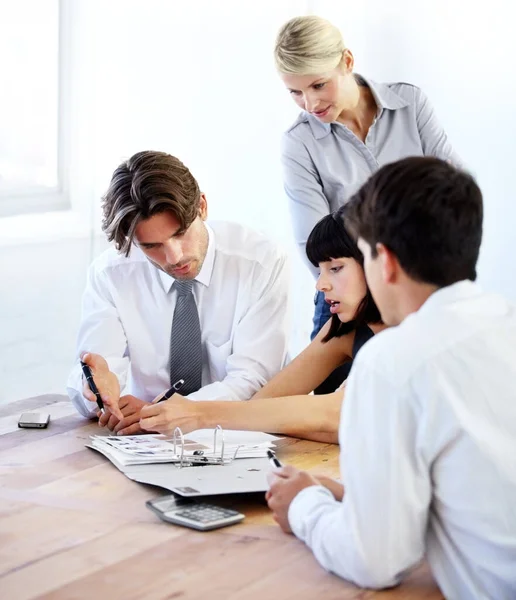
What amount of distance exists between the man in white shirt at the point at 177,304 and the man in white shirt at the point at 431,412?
1109 mm

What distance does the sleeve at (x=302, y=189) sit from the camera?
112 inches

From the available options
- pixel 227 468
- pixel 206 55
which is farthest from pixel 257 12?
pixel 227 468

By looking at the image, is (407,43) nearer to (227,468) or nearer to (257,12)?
(257,12)

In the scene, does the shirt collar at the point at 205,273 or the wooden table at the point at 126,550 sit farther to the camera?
the shirt collar at the point at 205,273

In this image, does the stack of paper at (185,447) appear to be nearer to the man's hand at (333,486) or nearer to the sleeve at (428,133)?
the man's hand at (333,486)

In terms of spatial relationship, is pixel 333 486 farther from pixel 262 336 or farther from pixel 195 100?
pixel 195 100

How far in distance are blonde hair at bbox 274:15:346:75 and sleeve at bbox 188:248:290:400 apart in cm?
52

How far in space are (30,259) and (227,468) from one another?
6.39 ft

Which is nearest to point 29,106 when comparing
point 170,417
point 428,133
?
point 428,133

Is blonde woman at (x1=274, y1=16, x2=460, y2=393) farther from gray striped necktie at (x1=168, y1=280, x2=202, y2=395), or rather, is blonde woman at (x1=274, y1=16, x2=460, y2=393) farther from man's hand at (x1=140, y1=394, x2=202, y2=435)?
man's hand at (x1=140, y1=394, x2=202, y2=435)

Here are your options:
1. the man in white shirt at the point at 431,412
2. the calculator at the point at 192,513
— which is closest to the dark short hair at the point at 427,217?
the man in white shirt at the point at 431,412

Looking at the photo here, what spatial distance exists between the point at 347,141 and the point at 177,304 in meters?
0.73

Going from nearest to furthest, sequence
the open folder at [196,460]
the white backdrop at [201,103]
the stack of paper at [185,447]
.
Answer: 1. the open folder at [196,460]
2. the stack of paper at [185,447]
3. the white backdrop at [201,103]

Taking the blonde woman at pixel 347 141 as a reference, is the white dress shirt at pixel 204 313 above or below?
below
